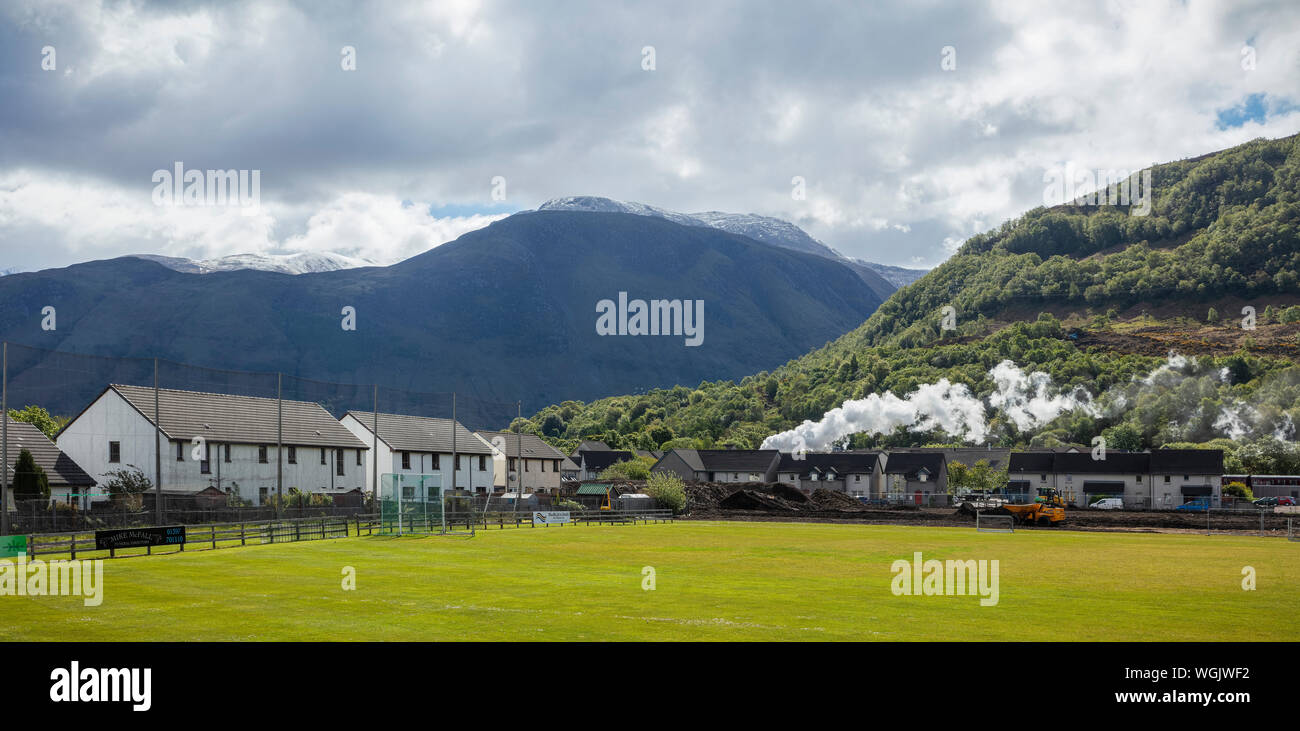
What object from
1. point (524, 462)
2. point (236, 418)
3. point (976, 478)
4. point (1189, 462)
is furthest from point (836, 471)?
point (236, 418)

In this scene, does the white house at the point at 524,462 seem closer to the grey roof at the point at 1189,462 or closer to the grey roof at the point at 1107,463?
the grey roof at the point at 1107,463

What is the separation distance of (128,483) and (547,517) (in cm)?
2677

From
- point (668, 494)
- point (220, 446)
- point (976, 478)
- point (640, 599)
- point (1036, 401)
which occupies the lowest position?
point (976, 478)

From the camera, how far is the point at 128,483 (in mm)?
58969

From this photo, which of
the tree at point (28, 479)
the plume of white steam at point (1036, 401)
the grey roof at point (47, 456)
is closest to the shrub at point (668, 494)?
the grey roof at point (47, 456)

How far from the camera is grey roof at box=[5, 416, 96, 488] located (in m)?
54.3

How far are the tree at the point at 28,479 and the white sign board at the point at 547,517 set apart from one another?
29.8 m

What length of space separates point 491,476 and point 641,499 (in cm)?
1981

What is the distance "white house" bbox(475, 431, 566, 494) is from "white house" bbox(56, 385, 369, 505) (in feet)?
94.3

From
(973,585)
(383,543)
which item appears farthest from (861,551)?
(383,543)

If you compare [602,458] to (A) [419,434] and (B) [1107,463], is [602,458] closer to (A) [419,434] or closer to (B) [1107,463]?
(B) [1107,463]

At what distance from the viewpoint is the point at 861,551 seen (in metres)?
43.6

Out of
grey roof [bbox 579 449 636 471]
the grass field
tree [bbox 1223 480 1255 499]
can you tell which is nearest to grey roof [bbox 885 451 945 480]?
tree [bbox 1223 480 1255 499]
